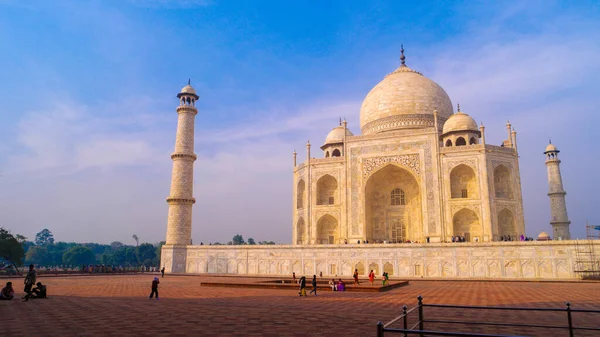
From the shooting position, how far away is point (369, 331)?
239 inches

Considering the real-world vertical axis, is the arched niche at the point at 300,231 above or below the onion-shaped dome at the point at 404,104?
below

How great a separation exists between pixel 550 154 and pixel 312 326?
33.6 m

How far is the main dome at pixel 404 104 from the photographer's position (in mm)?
30078

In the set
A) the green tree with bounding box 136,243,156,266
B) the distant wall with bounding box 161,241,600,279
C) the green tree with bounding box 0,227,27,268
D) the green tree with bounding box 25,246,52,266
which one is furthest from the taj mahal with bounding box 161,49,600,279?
the green tree with bounding box 25,246,52,266

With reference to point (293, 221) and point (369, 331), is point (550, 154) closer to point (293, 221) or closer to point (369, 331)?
point (293, 221)

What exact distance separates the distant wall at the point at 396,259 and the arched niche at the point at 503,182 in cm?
633

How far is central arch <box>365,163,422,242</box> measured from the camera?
2742cm

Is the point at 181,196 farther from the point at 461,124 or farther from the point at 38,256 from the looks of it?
the point at 38,256

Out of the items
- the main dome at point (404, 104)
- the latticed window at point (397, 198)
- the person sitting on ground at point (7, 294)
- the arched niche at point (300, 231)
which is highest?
the main dome at point (404, 104)

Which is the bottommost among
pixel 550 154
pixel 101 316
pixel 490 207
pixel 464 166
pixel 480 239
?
pixel 101 316

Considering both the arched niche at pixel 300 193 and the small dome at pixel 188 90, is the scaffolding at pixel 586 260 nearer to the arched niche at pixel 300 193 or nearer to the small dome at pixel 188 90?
the arched niche at pixel 300 193

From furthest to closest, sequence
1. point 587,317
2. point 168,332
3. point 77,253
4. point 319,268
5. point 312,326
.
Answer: point 77,253, point 319,268, point 587,317, point 312,326, point 168,332

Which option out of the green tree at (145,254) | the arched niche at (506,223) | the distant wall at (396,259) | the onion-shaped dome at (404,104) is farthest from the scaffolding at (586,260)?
the green tree at (145,254)

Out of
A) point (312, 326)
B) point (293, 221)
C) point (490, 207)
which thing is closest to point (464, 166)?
point (490, 207)
